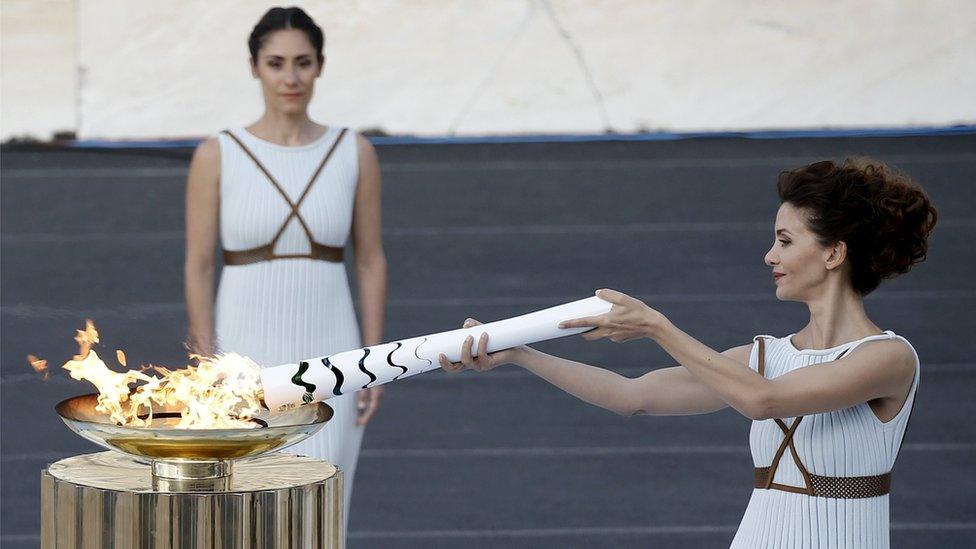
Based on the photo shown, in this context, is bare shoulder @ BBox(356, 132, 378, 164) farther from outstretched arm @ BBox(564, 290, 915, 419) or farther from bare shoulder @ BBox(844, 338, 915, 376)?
bare shoulder @ BBox(844, 338, 915, 376)

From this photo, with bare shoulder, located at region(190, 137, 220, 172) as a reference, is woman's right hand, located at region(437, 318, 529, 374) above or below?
below

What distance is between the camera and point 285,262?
3.09 m

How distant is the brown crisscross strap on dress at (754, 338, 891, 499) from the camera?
2193 mm

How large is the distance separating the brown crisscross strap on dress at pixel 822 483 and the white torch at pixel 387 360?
13.6 inches

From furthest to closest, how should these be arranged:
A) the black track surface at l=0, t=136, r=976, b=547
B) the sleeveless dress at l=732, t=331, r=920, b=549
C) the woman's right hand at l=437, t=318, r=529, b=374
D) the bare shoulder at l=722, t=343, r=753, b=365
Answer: the black track surface at l=0, t=136, r=976, b=547
the bare shoulder at l=722, t=343, r=753, b=365
the sleeveless dress at l=732, t=331, r=920, b=549
the woman's right hand at l=437, t=318, r=529, b=374

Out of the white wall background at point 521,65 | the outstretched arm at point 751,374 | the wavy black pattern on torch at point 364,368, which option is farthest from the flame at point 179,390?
the white wall background at point 521,65

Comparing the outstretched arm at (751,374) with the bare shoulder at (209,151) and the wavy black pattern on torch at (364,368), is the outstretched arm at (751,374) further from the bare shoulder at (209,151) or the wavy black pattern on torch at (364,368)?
the bare shoulder at (209,151)

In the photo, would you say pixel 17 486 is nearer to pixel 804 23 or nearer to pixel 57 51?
pixel 57 51

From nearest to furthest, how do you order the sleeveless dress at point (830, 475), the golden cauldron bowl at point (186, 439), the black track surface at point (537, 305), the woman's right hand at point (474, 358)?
the golden cauldron bowl at point (186, 439) → the woman's right hand at point (474, 358) → the sleeveless dress at point (830, 475) → the black track surface at point (537, 305)

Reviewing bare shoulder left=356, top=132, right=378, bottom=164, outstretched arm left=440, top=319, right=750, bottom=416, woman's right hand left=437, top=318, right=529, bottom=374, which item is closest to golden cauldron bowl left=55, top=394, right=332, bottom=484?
woman's right hand left=437, top=318, right=529, bottom=374

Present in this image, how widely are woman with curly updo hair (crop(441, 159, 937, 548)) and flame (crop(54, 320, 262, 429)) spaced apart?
348mm

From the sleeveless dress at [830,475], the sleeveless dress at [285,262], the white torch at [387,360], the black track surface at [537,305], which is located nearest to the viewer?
the white torch at [387,360]

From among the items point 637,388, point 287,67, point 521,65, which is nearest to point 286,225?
point 287,67

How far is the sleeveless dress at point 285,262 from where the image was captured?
3.07 metres
